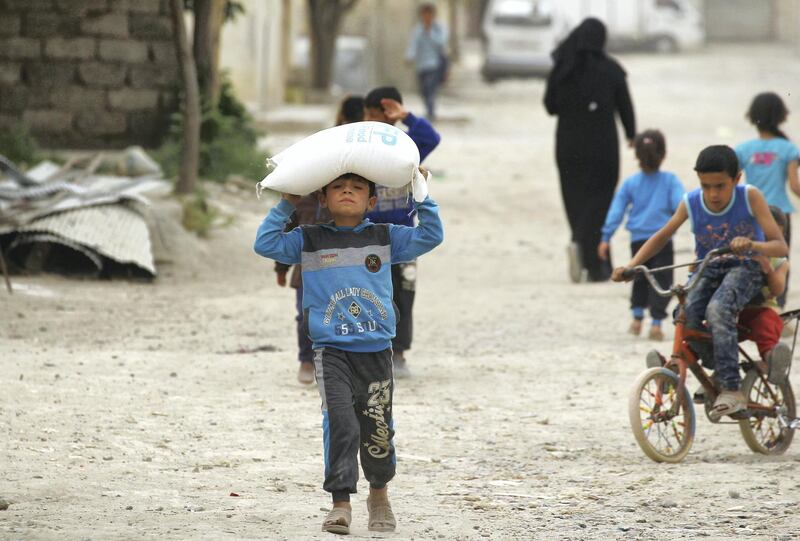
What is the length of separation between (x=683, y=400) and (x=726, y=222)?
0.78 meters

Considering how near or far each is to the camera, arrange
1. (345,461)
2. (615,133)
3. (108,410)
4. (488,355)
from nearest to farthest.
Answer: (345,461) → (108,410) → (488,355) → (615,133)

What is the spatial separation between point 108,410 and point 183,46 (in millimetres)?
6443

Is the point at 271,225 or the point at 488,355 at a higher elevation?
the point at 271,225

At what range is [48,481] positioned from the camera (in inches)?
215

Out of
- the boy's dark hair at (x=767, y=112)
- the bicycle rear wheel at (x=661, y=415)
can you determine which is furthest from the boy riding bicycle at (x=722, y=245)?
the boy's dark hair at (x=767, y=112)

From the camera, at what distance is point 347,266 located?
15.9ft

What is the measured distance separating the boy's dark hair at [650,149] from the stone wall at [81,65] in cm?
751

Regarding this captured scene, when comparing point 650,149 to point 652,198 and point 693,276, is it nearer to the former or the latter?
point 652,198

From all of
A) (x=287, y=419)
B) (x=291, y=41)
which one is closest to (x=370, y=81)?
(x=291, y=41)

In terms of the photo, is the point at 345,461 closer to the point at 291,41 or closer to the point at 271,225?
the point at 271,225

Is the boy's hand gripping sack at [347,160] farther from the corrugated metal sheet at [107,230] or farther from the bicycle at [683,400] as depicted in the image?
the corrugated metal sheet at [107,230]

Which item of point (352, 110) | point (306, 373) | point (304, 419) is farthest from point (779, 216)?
point (304, 419)

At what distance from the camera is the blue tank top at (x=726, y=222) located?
6.20m

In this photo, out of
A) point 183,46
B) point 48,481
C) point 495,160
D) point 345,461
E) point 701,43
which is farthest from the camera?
point 701,43
